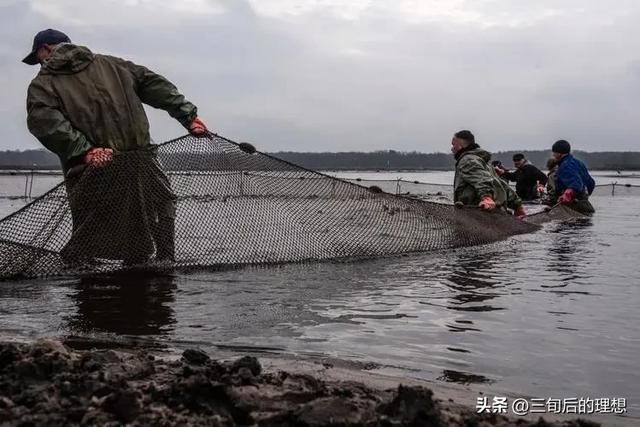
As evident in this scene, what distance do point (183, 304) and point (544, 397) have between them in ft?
9.49

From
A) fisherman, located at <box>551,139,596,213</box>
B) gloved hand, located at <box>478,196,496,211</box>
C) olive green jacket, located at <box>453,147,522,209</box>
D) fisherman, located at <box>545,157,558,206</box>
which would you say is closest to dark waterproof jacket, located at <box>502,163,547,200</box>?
fisherman, located at <box>545,157,558,206</box>

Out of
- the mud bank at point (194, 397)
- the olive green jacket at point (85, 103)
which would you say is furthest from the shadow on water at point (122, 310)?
the olive green jacket at point (85, 103)

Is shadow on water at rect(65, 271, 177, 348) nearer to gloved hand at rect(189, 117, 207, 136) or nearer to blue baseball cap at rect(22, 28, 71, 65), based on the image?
gloved hand at rect(189, 117, 207, 136)

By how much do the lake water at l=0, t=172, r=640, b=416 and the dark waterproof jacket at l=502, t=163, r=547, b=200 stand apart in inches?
517

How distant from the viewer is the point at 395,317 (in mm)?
4906

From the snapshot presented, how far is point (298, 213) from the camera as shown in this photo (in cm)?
775

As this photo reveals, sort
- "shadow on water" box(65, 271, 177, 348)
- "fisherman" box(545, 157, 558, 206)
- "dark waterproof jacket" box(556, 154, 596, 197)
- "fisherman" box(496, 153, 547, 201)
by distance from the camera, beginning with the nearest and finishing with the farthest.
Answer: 1. "shadow on water" box(65, 271, 177, 348)
2. "dark waterproof jacket" box(556, 154, 596, 197)
3. "fisherman" box(545, 157, 558, 206)
4. "fisherman" box(496, 153, 547, 201)

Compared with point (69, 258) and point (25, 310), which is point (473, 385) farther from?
point (69, 258)

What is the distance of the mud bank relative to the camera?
252cm

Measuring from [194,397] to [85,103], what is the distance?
470 centimetres

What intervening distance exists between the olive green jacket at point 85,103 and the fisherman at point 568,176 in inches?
403

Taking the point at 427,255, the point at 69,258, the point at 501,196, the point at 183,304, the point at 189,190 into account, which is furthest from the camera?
the point at 501,196

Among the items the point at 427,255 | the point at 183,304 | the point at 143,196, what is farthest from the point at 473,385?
the point at 427,255

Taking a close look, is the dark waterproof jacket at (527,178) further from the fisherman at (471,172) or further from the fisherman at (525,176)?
the fisherman at (471,172)
